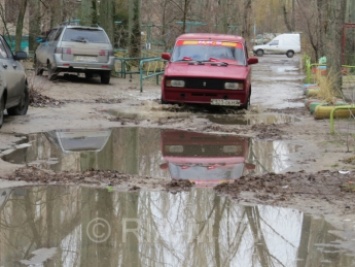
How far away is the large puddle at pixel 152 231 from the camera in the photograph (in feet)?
17.9

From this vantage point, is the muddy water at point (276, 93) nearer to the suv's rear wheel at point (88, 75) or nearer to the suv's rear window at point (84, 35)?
the suv's rear window at point (84, 35)

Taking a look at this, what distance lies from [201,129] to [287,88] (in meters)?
12.2

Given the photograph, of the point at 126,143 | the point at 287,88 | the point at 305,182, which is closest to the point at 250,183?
the point at 305,182

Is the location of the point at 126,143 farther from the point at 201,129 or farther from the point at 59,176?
the point at 59,176

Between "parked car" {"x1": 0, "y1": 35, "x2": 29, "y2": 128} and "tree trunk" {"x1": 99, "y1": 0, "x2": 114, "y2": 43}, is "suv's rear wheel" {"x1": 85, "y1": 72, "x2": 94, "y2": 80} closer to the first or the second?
"tree trunk" {"x1": 99, "y1": 0, "x2": 114, "y2": 43}

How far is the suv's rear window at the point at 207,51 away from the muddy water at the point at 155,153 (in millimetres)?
3928

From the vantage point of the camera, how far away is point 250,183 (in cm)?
792

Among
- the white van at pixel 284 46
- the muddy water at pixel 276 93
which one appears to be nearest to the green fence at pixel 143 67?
the muddy water at pixel 276 93

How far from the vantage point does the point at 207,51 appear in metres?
15.9

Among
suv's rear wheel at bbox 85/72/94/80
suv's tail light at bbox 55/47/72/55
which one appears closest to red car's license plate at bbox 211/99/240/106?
suv's tail light at bbox 55/47/72/55

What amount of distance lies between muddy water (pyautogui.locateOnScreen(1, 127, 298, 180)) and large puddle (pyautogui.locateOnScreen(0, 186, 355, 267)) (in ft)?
4.27

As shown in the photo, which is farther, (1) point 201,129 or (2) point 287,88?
(2) point 287,88

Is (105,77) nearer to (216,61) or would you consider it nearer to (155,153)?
(216,61)

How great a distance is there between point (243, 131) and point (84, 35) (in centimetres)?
963
